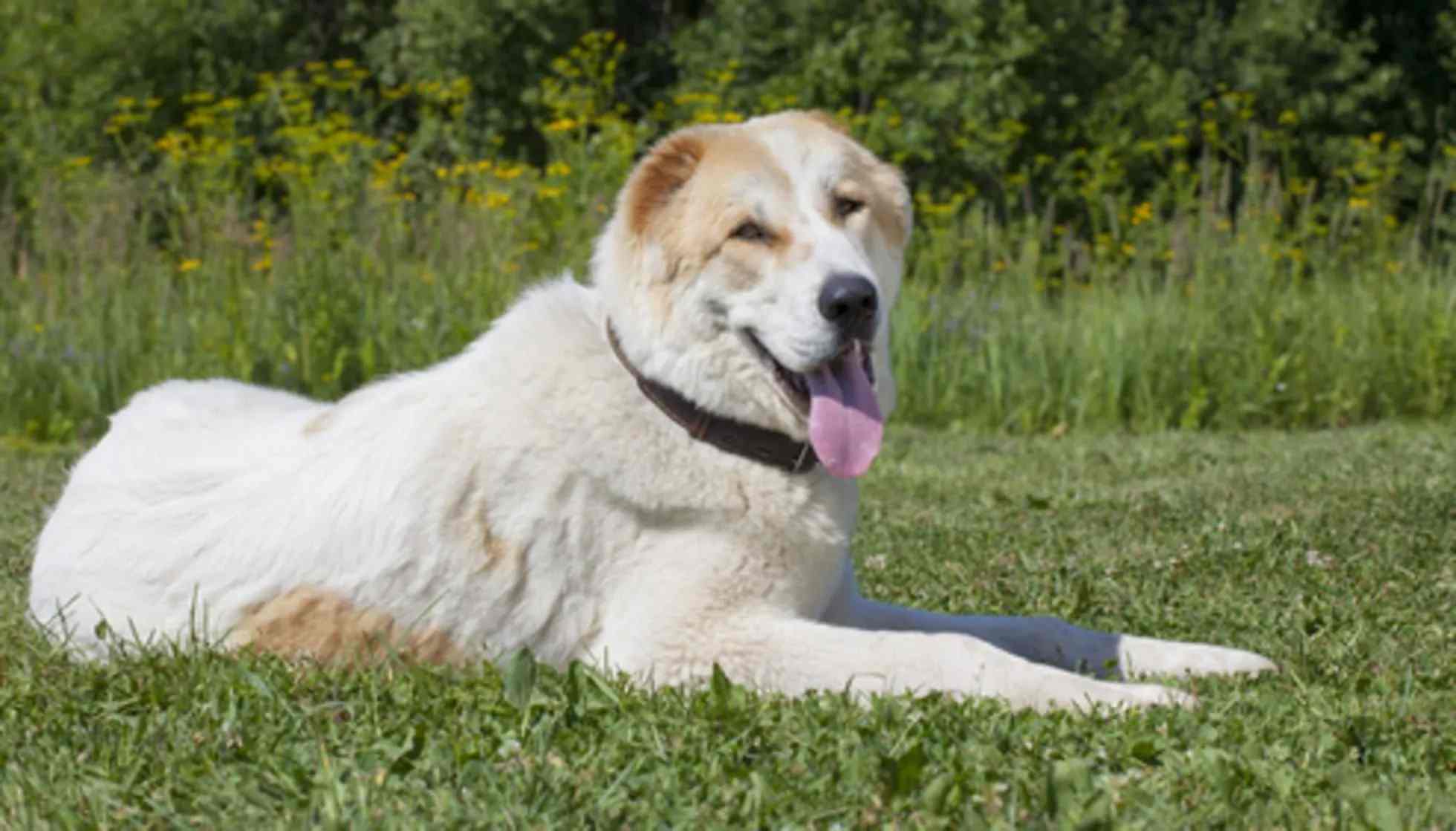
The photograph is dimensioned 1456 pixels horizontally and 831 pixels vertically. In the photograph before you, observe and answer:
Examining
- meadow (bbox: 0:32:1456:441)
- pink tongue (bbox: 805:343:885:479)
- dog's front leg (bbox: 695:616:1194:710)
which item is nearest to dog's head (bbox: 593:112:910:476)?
pink tongue (bbox: 805:343:885:479)

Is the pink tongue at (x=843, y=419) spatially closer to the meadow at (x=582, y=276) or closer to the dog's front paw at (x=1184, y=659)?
the dog's front paw at (x=1184, y=659)

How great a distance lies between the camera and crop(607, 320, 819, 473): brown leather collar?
13.6ft

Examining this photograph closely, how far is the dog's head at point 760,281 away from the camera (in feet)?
13.2

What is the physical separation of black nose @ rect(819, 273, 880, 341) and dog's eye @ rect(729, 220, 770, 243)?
0.23 m

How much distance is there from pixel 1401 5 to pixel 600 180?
504 inches

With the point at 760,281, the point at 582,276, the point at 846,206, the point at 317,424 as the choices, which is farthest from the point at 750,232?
the point at 582,276

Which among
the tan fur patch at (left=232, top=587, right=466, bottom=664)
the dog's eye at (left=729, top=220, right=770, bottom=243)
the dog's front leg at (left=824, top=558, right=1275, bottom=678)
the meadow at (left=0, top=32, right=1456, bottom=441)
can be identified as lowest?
the meadow at (left=0, top=32, right=1456, bottom=441)

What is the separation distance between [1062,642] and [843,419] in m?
0.83

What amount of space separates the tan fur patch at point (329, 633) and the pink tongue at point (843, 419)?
0.97 metres

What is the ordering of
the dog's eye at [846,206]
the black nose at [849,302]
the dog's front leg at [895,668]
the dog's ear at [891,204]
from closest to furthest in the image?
the dog's front leg at [895,668] < the black nose at [849,302] < the dog's eye at [846,206] < the dog's ear at [891,204]

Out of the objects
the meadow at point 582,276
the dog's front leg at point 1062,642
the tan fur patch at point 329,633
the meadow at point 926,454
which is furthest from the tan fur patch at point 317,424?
the meadow at point 582,276

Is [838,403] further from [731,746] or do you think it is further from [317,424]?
[317,424]

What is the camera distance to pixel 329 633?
4.00 metres

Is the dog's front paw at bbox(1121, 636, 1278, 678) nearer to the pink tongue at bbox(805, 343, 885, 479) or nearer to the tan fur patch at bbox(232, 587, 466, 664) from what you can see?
the pink tongue at bbox(805, 343, 885, 479)
